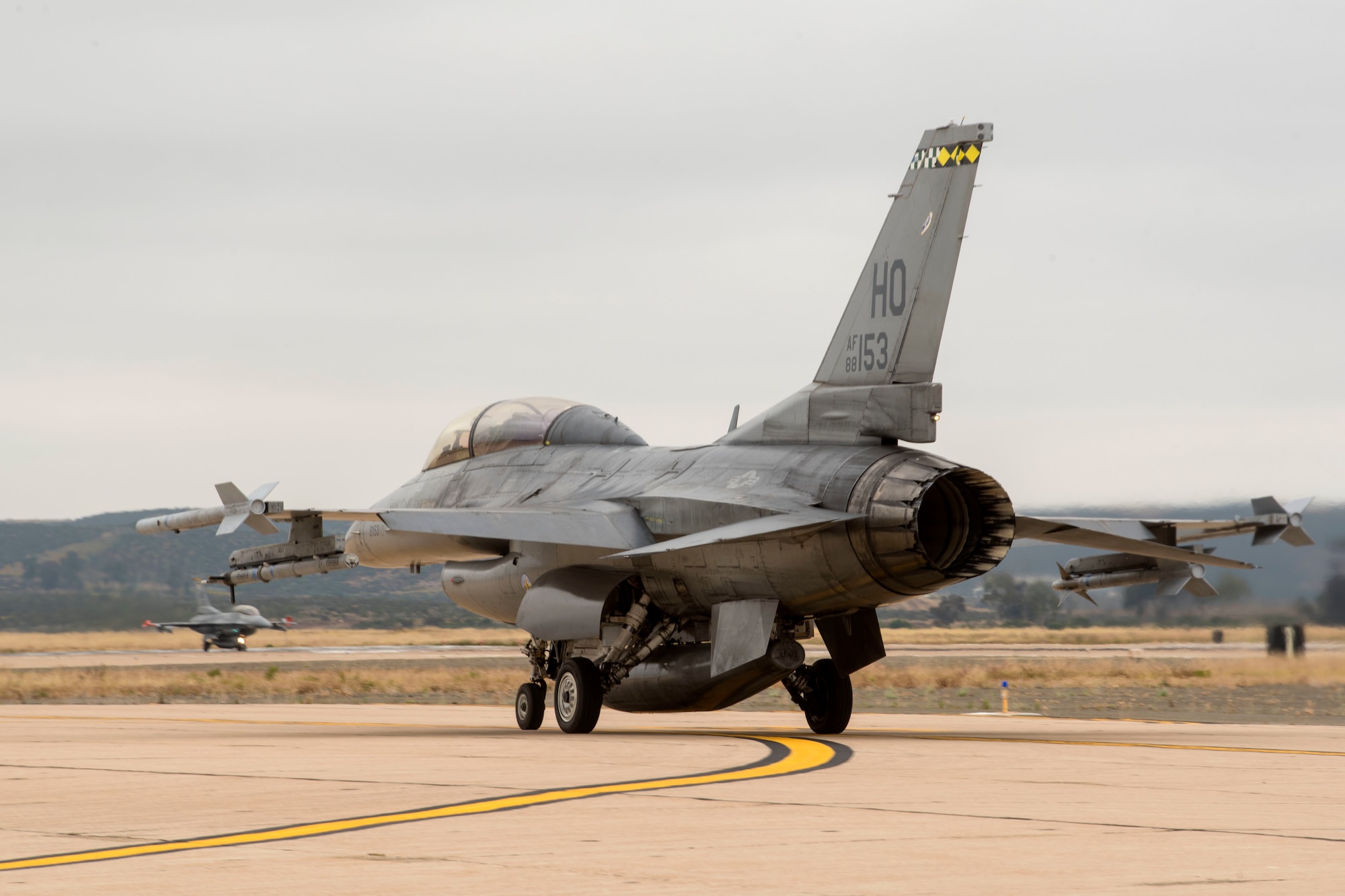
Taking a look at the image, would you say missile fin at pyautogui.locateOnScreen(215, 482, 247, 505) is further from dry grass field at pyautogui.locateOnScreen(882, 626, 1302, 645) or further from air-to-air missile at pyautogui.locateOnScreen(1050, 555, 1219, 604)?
dry grass field at pyautogui.locateOnScreen(882, 626, 1302, 645)

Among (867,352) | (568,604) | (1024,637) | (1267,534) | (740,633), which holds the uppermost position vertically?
(867,352)

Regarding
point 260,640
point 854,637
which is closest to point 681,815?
point 854,637

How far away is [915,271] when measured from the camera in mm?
16078

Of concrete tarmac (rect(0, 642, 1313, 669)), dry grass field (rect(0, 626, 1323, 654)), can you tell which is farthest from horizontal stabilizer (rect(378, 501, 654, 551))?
dry grass field (rect(0, 626, 1323, 654))

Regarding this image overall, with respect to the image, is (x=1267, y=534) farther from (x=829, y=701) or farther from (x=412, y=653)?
(x=412, y=653)

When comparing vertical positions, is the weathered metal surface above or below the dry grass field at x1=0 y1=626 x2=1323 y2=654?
above

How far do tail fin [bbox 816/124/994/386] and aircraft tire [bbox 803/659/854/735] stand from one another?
363cm

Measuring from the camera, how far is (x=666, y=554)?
Answer: 16484mm

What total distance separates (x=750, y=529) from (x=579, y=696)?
348 centimetres

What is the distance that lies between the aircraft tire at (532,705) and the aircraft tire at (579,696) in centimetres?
127

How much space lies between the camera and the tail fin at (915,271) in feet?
52.3

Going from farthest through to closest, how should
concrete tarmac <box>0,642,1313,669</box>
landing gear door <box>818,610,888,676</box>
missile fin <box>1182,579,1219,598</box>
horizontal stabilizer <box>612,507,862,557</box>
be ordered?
concrete tarmac <box>0,642,1313,669</box> < missile fin <box>1182,579,1219,598</box> < landing gear door <box>818,610,888,676</box> < horizontal stabilizer <box>612,507,862,557</box>

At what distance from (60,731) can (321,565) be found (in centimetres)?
424

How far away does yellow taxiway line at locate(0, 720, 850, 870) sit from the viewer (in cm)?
765
